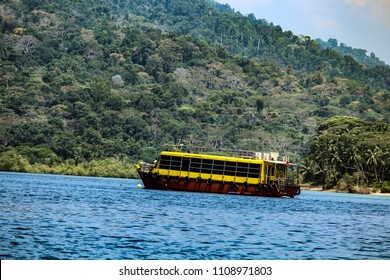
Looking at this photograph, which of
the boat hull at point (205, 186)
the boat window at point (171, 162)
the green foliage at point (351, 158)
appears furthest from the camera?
the green foliage at point (351, 158)

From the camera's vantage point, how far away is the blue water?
2900cm

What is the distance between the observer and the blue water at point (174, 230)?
2900cm

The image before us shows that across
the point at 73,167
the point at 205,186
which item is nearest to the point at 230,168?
the point at 205,186

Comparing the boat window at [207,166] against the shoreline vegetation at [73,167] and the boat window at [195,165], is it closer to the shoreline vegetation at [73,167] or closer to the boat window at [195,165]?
the boat window at [195,165]

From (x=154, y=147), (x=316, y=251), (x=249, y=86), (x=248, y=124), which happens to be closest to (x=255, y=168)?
(x=316, y=251)

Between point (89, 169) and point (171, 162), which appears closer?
point (171, 162)

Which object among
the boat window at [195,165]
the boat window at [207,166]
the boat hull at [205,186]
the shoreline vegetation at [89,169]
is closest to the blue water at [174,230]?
the boat hull at [205,186]

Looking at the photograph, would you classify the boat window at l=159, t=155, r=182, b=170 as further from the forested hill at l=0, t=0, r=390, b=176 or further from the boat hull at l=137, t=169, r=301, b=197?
the forested hill at l=0, t=0, r=390, b=176

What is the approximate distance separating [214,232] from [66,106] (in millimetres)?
112186

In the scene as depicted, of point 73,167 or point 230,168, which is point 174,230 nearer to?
point 230,168

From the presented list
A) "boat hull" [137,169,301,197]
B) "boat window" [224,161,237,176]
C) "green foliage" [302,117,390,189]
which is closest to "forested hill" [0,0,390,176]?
"green foliage" [302,117,390,189]

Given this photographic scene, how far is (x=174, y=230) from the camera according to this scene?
36344mm

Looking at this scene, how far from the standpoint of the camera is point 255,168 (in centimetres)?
7200

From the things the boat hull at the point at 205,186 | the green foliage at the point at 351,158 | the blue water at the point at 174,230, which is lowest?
the blue water at the point at 174,230
